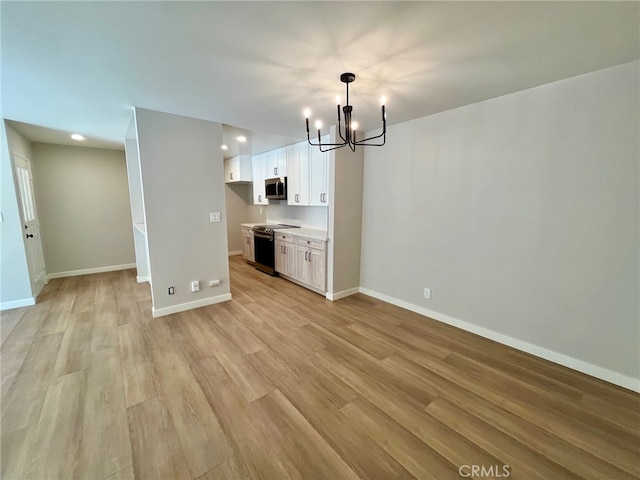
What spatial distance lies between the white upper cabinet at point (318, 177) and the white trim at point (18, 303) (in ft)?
14.2

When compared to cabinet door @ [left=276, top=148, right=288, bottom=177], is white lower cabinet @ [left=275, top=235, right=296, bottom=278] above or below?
below

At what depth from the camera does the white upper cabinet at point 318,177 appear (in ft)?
13.4

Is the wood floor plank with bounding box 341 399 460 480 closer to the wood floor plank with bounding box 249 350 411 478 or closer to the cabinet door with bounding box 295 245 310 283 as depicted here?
the wood floor plank with bounding box 249 350 411 478

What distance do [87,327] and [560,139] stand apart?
17.3 feet

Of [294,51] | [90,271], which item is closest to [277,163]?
[294,51]

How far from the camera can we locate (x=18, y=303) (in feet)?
11.6

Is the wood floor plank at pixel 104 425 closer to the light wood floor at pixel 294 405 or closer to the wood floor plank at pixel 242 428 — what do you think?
the light wood floor at pixel 294 405

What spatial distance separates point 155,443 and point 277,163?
467 cm

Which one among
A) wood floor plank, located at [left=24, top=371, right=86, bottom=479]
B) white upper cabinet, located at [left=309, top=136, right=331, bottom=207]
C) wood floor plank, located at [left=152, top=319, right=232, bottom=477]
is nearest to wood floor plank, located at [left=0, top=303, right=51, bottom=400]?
wood floor plank, located at [left=24, top=371, right=86, bottom=479]

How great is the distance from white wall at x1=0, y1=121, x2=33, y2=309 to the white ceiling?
1.01 metres

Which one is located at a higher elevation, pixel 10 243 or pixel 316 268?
pixel 10 243

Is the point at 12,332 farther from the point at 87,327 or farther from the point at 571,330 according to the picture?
the point at 571,330

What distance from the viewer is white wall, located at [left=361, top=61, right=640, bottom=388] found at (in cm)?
202

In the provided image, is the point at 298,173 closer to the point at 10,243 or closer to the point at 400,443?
the point at 400,443
